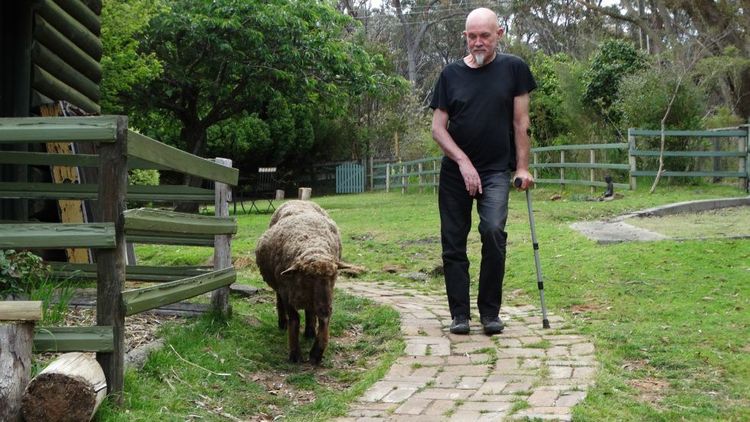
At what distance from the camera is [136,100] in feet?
71.9

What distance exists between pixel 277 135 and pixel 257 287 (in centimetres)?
2475

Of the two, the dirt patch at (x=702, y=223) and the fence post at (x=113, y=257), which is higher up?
the fence post at (x=113, y=257)

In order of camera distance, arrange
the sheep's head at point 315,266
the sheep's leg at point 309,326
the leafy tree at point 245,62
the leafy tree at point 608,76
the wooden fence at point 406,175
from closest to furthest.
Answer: the sheep's head at point 315,266 < the sheep's leg at point 309,326 < the leafy tree at point 245,62 < the leafy tree at point 608,76 < the wooden fence at point 406,175

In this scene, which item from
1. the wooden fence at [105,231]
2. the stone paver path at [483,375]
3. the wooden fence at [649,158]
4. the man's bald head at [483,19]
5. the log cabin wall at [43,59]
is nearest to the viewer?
the wooden fence at [105,231]

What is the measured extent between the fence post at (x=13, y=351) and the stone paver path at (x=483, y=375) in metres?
1.76

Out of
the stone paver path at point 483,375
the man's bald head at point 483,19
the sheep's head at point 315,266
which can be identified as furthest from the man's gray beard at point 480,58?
the stone paver path at point 483,375

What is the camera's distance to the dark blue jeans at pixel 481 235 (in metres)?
6.46

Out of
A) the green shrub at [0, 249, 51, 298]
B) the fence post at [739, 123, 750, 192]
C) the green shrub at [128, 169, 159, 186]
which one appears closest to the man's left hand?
the green shrub at [0, 249, 51, 298]

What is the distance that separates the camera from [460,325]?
6523 mm

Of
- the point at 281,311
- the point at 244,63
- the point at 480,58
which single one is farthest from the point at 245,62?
the point at 480,58

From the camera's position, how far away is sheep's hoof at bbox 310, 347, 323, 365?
609 centimetres

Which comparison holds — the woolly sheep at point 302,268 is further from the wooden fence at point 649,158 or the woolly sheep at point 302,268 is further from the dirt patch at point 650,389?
the wooden fence at point 649,158

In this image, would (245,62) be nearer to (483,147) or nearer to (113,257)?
(483,147)

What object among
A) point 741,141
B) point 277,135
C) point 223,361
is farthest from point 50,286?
point 277,135
